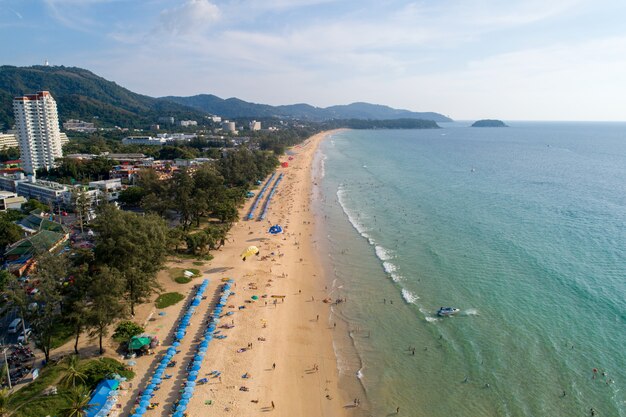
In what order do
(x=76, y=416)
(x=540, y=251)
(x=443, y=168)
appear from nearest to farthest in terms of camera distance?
(x=76, y=416), (x=540, y=251), (x=443, y=168)

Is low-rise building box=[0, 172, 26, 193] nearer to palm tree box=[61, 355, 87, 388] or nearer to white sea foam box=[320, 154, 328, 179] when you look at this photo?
palm tree box=[61, 355, 87, 388]

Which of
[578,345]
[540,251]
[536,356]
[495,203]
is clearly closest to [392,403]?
[536,356]

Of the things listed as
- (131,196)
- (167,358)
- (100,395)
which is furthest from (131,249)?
(131,196)


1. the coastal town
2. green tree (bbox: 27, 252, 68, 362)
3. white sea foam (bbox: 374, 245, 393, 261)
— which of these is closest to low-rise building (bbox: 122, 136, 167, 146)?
the coastal town

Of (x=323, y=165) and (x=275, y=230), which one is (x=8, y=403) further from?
(x=323, y=165)

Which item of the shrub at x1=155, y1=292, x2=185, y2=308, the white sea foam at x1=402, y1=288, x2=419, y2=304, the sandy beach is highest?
the shrub at x1=155, y1=292, x2=185, y2=308

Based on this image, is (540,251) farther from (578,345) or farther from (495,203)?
(495,203)
